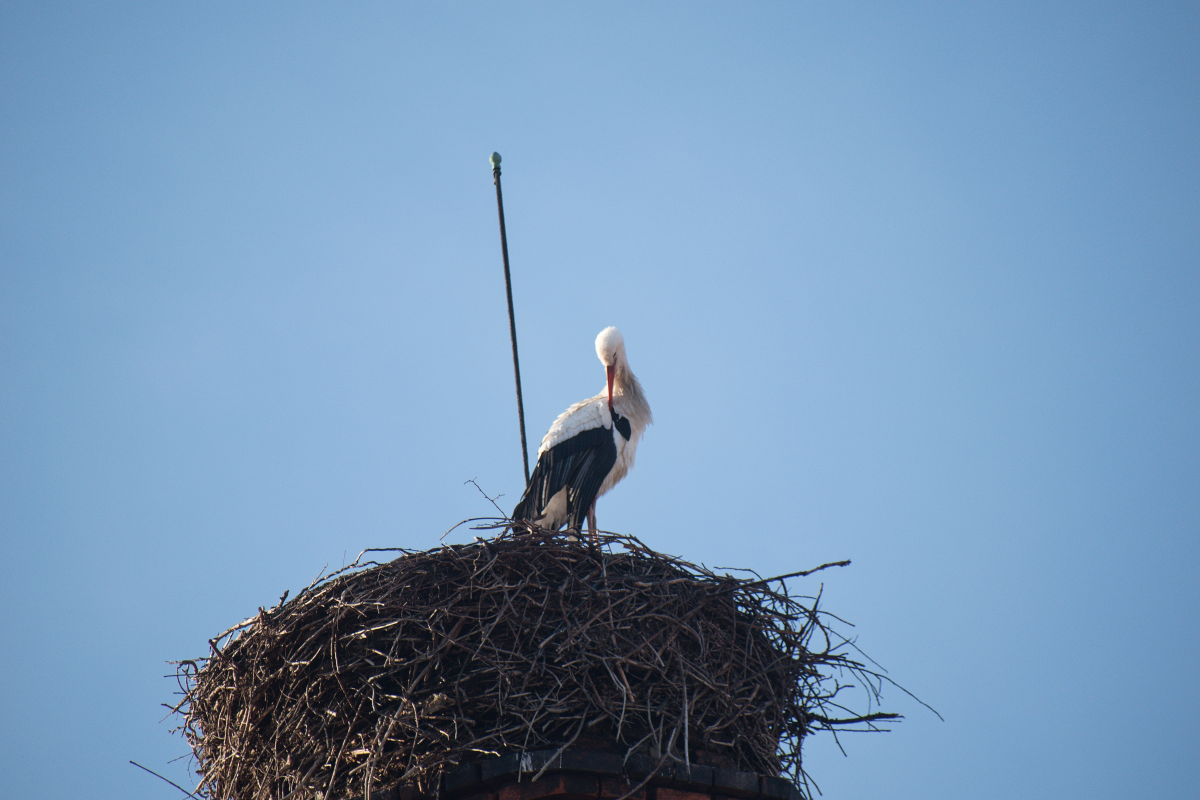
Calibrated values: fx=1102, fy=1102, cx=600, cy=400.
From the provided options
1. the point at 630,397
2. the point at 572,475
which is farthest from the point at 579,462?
the point at 630,397

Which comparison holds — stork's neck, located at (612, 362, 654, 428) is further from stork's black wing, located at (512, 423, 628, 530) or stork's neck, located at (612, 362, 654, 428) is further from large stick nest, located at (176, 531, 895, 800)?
large stick nest, located at (176, 531, 895, 800)

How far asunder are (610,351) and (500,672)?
4.04 meters

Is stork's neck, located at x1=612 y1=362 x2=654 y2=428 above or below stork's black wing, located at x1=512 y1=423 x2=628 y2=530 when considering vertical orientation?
above

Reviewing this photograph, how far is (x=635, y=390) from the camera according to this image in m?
8.37

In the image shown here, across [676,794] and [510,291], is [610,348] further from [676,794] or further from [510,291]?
[676,794]

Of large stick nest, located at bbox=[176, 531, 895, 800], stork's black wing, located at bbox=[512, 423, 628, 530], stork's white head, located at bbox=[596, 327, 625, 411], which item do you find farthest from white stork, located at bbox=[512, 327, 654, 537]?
large stick nest, located at bbox=[176, 531, 895, 800]

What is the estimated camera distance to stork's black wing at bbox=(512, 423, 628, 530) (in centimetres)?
750

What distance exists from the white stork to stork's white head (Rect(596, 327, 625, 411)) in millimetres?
401

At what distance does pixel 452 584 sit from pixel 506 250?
9.97 ft

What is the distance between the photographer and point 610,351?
842 cm

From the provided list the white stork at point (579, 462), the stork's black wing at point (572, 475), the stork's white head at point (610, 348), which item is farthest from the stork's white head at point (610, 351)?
the stork's black wing at point (572, 475)

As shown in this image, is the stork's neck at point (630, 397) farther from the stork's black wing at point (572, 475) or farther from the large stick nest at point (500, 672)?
the large stick nest at point (500, 672)

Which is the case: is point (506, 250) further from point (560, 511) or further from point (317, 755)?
point (317, 755)

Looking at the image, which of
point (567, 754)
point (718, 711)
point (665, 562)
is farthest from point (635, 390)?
point (567, 754)
